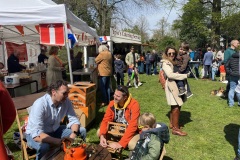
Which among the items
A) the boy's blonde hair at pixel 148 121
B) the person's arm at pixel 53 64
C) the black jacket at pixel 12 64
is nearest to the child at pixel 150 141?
the boy's blonde hair at pixel 148 121

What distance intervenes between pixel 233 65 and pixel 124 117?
3.87 m

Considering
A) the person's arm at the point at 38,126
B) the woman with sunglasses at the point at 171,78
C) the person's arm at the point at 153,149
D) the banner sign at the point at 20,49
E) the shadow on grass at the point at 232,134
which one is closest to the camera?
the person's arm at the point at 153,149

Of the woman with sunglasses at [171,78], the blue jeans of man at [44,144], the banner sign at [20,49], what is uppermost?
the banner sign at [20,49]

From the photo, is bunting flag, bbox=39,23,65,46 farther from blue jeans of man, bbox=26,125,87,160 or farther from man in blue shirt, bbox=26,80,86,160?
blue jeans of man, bbox=26,125,87,160

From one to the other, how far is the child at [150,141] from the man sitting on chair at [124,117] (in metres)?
0.39

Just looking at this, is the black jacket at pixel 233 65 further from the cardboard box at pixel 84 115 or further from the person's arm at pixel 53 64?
the person's arm at pixel 53 64

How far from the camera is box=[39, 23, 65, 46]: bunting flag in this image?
4.86 metres

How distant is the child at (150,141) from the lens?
2561 mm

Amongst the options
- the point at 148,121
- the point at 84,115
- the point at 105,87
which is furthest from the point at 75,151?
the point at 105,87

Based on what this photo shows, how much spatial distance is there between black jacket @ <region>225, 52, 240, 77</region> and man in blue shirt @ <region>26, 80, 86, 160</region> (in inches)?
176

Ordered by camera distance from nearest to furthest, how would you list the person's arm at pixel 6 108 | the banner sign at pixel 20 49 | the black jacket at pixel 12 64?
the person's arm at pixel 6 108 → the black jacket at pixel 12 64 → the banner sign at pixel 20 49

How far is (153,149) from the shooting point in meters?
2.55

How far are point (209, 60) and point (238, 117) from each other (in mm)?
6477

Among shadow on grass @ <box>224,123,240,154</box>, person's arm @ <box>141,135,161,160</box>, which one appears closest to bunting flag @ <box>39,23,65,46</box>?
person's arm @ <box>141,135,161,160</box>
